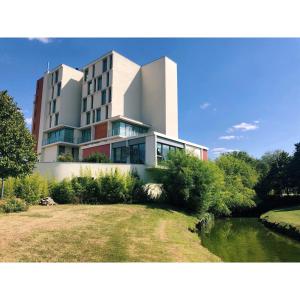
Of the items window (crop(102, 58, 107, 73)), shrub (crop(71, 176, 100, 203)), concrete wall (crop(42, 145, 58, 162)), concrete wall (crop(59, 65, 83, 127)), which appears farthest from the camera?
concrete wall (crop(59, 65, 83, 127))

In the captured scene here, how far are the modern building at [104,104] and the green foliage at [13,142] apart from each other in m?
16.9

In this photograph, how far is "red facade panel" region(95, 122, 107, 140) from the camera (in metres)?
38.5

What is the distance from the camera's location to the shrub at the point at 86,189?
20656mm

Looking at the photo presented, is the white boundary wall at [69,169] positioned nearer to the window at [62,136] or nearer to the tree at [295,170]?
the window at [62,136]

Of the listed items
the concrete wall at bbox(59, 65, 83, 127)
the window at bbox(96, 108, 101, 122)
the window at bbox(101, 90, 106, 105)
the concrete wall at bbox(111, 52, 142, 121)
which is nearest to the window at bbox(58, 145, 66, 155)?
the concrete wall at bbox(59, 65, 83, 127)

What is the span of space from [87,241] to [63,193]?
1175 centimetres

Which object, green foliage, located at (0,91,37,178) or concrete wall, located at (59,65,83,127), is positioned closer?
green foliage, located at (0,91,37,178)

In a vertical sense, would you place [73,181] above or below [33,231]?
above

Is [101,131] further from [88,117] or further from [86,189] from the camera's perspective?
[86,189]

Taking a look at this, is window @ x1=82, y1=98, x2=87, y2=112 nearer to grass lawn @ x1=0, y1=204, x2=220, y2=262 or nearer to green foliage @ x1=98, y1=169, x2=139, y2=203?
green foliage @ x1=98, y1=169, x2=139, y2=203
